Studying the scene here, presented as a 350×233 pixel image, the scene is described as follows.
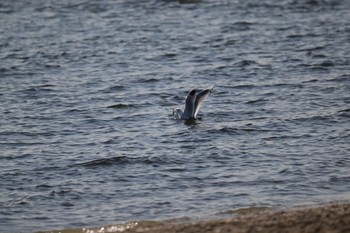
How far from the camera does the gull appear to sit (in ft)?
48.7

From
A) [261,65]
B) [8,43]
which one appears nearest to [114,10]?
[8,43]

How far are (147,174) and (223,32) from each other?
38.9ft

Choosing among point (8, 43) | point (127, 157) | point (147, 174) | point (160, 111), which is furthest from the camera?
point (8, 43)

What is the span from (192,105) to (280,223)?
6.67 m

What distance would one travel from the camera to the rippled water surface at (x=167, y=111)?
1061cm

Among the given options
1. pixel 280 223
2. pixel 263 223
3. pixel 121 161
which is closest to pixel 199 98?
pixel 121 161

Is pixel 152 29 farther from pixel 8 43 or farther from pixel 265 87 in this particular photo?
pixel 265 87

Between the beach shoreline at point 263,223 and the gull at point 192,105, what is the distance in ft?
16.8

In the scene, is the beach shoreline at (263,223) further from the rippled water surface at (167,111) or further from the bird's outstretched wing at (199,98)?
the bird's outstretched wing at (199,98)

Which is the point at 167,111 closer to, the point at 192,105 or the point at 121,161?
the point at 192,105

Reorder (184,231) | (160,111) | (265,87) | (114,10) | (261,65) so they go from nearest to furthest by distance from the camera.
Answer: (184,231), (160,111), (265,87), (261,65), (114,10)

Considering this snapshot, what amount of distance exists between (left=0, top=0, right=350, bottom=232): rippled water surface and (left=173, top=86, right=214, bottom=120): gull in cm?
24

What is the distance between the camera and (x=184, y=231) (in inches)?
340

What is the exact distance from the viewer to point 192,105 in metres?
14.9
